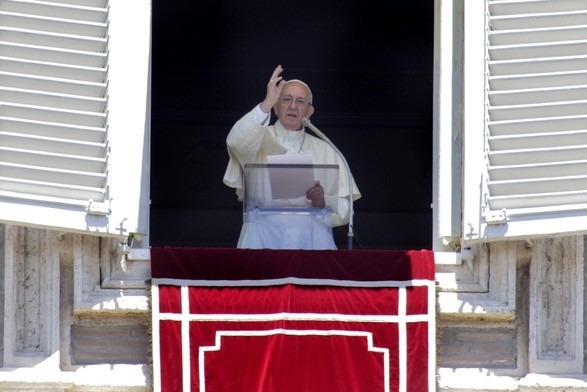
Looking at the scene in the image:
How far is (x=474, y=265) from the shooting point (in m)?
10.1

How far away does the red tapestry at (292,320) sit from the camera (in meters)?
→ 9.88

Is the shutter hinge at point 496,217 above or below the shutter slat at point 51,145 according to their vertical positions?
below

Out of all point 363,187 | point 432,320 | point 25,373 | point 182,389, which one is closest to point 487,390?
point 432,320

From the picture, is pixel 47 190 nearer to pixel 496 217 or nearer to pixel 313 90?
pixel 496 217

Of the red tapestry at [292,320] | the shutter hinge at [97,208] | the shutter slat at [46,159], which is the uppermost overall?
the shutter slat at [46,159]

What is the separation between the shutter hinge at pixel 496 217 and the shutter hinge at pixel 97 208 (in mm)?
1501

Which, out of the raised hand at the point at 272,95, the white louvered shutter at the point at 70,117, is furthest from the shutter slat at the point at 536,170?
the white louvered shutter at the point at 70,117

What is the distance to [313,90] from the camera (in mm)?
13828

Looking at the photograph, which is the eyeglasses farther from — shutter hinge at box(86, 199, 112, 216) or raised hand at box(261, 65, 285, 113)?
shutter hinge at box(86, 199, 112, 216)

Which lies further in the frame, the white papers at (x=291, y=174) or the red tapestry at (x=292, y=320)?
the white papers at (x=291, y=174)

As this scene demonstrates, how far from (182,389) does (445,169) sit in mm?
1430

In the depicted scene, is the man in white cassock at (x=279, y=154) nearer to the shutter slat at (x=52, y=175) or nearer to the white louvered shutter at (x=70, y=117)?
the white louvered shutter at (x=70, y=117)

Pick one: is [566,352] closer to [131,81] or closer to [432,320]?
[432,320]

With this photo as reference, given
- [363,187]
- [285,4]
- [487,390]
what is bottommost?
[487,390]
